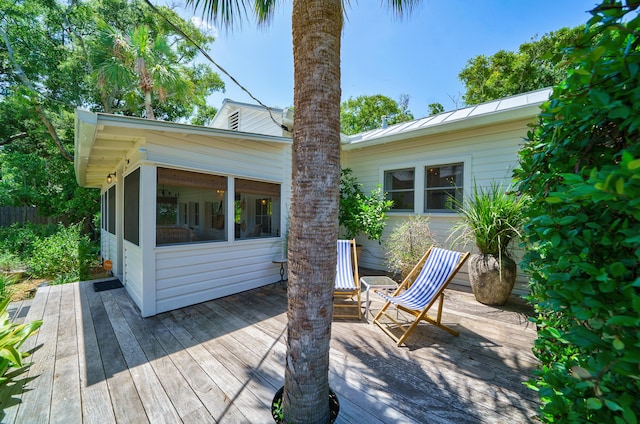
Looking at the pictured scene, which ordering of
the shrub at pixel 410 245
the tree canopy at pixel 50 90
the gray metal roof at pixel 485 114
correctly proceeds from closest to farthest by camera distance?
the gray metal roof at pixel 485 114 < the shrub at pixel 410 245 < the tree canopy at pixel 50 90

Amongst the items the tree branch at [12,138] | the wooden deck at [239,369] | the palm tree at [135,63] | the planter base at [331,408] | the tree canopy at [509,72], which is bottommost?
the wooden deck at [239,369]

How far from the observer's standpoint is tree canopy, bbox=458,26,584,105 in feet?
40.4

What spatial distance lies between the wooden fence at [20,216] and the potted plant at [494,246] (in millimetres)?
16259

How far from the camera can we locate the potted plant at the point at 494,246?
4.03m

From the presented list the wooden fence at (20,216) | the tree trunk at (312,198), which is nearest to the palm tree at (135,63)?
the wooden fence at (20,216)

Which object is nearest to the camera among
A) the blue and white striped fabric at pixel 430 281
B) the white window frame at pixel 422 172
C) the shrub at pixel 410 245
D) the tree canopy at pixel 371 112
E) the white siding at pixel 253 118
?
the blue and white striped fabric at pixel 430 281

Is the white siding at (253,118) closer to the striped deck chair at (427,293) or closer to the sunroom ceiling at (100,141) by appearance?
the sunroom ceiling at (100,141)

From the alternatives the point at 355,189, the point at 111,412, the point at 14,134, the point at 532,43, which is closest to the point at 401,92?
the point at 532,43

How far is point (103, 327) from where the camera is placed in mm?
3375

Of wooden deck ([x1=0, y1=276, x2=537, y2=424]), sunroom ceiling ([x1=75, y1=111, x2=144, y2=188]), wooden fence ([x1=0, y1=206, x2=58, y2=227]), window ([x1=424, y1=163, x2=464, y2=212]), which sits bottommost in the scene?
wooden deck ([x1=0, y1=276, x2=537, y2=424])

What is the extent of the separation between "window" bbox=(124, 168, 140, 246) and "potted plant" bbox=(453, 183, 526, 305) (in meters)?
5.47

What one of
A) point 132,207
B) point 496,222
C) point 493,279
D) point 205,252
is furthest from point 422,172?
point 132,207

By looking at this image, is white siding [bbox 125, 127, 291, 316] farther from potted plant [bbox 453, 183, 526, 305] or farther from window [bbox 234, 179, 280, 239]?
potted plant [bbox 453, 183, 526, 305]

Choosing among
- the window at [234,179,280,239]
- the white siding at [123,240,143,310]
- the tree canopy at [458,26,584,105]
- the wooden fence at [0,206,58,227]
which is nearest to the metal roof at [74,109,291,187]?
the window at [234,179,280,239]
